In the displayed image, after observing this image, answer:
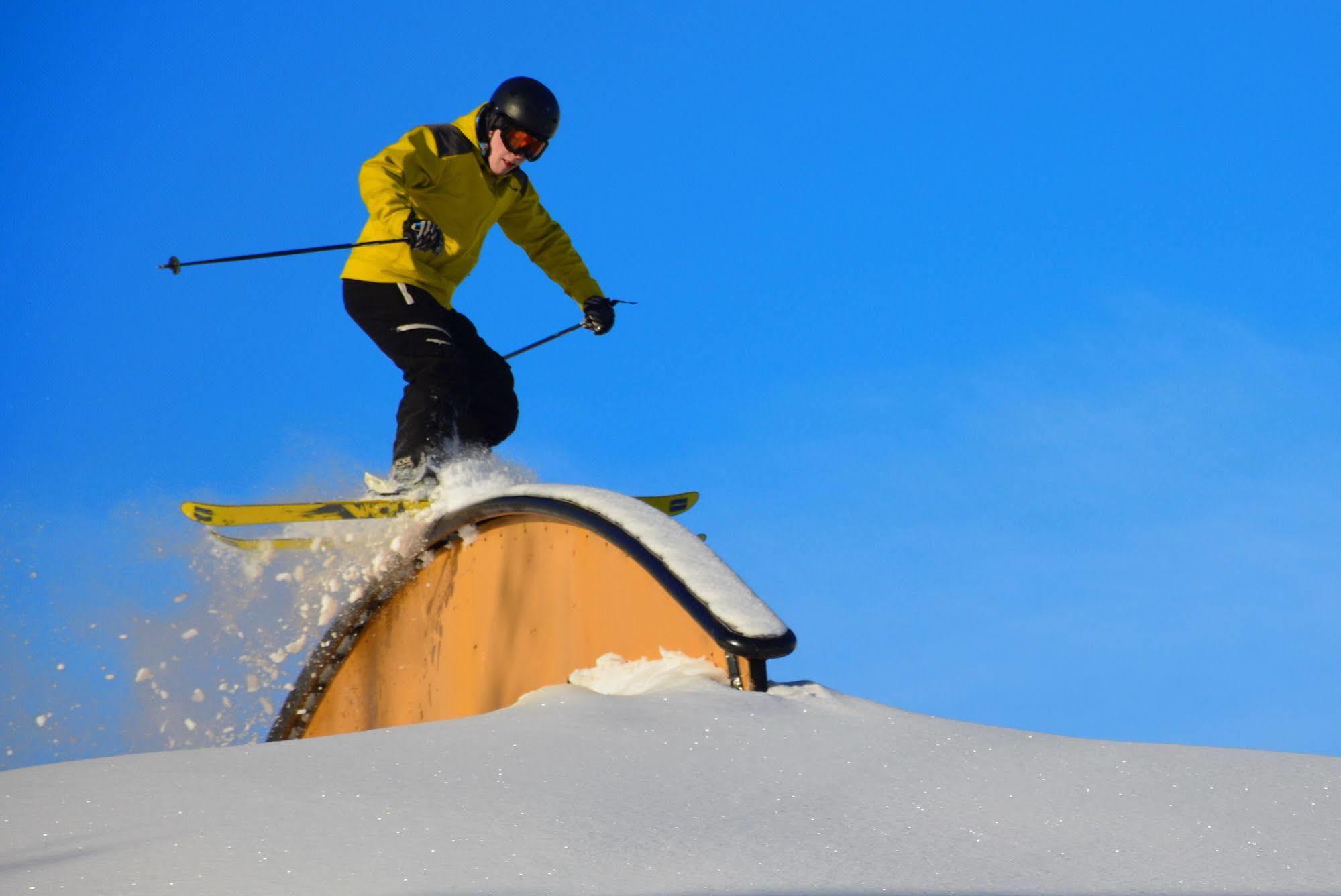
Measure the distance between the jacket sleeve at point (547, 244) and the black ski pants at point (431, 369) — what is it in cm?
84

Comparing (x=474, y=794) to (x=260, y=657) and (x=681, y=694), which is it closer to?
(x=681, y=694)

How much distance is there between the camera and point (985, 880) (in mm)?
2293

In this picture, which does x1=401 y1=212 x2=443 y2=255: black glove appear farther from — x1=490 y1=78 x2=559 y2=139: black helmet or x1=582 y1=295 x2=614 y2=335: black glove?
x1=582 y1=295 x2=614 y2=335: black glove

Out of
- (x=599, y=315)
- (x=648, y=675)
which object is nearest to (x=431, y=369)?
(x=599, y=315)

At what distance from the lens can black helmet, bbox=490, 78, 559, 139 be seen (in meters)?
6.07

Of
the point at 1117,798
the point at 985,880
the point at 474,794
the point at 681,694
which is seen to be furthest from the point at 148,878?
the point at 1117,798

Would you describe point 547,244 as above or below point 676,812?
above

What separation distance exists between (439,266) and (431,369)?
2.16 ft

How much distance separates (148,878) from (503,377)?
15.4ft

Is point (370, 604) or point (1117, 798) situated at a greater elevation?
point (370, 604)

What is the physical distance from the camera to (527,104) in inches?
239

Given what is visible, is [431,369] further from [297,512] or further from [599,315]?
[599,315]

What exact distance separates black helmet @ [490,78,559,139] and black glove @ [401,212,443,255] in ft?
2.25

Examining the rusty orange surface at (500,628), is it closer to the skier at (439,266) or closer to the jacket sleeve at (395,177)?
the skier at (439,266)
